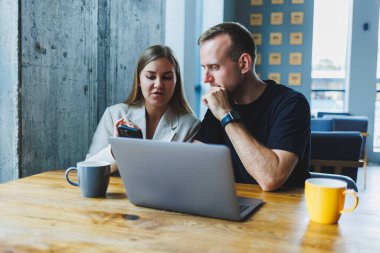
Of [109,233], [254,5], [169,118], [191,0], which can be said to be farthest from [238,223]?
[254,5]

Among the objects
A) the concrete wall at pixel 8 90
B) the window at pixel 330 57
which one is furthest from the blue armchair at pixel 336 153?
the window at pixel 330 57

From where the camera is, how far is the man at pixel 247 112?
1.38m

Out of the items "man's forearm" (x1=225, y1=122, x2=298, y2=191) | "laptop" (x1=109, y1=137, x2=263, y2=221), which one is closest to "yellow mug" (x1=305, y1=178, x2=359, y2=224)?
"laptop" (x1=109, y1=137, x2=263, y2=221)

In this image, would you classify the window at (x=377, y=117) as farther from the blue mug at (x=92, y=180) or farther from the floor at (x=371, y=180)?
the blue mug at (x=92, y=180)

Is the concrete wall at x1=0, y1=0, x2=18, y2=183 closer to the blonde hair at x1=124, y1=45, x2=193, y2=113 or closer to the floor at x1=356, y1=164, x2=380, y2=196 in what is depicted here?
the blonde hair at x1=124, y1=45, x2=193, y2=113

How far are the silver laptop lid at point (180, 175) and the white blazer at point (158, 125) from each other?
938 mm

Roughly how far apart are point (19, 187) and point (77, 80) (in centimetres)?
93

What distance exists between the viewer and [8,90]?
5.39 feet

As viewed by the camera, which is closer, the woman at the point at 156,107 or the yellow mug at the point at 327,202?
the yellow mug at the point at 327,202

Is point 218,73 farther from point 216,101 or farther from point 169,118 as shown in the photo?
point 169,118

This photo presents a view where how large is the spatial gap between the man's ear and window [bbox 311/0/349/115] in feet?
15.6

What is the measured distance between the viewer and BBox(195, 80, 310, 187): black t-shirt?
4.71 ft

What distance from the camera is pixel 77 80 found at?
205 cm

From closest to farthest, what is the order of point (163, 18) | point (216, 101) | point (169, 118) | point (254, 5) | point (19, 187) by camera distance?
point (19, 187) → point (216, 101) → point (169, 118) → point (163, 18) → point (254, 5)
